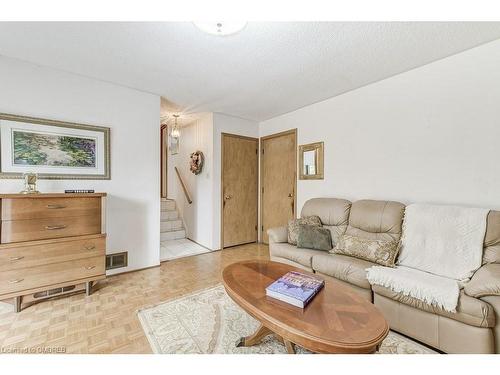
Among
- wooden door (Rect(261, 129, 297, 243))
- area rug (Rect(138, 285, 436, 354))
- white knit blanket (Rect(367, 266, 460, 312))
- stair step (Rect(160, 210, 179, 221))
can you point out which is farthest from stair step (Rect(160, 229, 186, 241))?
white knit blanket (Rect(367, 266, 460, 312))

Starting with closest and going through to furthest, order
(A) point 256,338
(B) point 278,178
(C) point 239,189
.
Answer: (A) point 256,338, (B) point 278,178, (C) point 239,189

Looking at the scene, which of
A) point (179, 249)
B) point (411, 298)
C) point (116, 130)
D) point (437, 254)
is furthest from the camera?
point (179, 249)

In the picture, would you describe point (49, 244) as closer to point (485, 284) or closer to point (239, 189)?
point (239, 189)

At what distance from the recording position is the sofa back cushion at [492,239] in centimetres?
164

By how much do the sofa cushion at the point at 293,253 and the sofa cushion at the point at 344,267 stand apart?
7 centimetres

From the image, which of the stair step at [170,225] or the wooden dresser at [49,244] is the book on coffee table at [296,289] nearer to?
the wooden dresser at [49,244]

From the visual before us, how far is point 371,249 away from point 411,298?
546 mm

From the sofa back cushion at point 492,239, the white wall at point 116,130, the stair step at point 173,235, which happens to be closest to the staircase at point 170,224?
the stair step at point 173,235

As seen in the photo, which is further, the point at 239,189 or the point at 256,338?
the point at 239,189

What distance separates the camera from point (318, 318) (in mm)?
1146

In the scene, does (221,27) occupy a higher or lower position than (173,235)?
higher

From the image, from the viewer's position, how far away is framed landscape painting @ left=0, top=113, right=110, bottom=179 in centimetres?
214

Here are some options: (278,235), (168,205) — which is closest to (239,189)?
(278,235)
